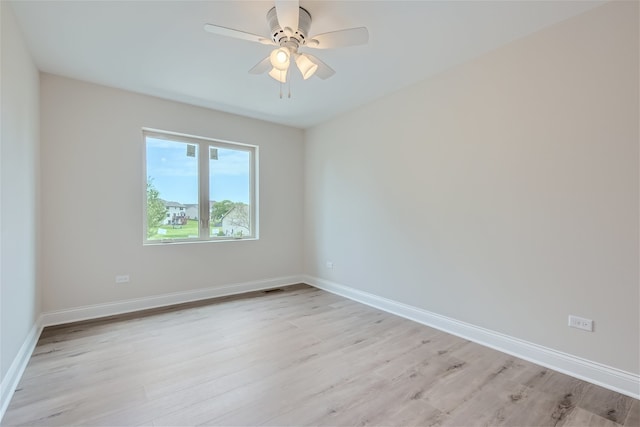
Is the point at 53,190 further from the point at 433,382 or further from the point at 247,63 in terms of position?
the point at 433,382

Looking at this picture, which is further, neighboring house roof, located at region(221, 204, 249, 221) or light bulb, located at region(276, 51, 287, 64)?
neighboring house roof, located at region(221, 204, 249, 221)

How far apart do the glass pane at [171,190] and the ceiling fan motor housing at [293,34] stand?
2507mm

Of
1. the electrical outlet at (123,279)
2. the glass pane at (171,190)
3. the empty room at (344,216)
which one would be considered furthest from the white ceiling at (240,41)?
the electrical outlet at (123,279)

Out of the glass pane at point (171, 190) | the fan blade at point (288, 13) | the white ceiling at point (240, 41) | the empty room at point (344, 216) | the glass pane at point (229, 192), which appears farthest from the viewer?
the glass pane at point (229, 192)

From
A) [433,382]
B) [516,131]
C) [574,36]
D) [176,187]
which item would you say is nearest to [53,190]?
[176,187]

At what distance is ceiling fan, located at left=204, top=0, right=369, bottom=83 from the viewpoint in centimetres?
188

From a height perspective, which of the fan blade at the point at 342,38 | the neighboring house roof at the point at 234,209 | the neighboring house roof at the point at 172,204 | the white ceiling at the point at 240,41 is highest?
the white ceiling at the point at 240,41

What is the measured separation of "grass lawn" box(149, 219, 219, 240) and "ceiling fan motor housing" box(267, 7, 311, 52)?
2834 millimetres

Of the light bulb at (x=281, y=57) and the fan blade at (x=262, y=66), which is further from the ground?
the fan blade at (x=262, y=66)

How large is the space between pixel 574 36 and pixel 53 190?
16.2 feet

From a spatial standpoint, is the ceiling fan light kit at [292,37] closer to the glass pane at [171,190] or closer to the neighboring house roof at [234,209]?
the glass pane at [171,190]

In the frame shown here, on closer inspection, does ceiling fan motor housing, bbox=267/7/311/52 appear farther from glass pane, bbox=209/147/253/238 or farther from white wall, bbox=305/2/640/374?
glass pane, bbox=209/147/253/238

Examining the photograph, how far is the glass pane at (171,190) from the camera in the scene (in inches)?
151

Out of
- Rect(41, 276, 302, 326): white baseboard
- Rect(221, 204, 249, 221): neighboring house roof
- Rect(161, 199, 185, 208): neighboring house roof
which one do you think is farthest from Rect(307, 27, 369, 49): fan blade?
Rect(41, 276, 302, 326): white baseboard
